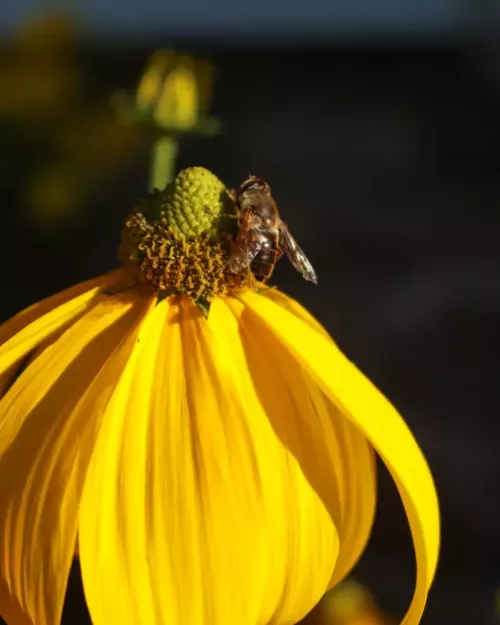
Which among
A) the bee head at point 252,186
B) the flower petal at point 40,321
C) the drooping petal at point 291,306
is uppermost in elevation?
the bee head at point 252,186

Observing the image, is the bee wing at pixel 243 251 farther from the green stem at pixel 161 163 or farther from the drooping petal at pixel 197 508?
the green stem at pixel 161 163

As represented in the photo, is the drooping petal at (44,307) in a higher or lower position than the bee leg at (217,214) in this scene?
lower

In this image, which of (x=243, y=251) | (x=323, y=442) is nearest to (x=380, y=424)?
(x=323, y=442)

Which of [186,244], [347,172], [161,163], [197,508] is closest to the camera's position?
Result: [197,508]

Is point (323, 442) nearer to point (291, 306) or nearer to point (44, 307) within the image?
point (291, 306)

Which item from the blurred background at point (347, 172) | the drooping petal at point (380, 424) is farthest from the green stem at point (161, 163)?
the drooping petal at point (380, 424)

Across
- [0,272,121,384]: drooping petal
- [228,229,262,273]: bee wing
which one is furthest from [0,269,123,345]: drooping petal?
[228,229,262,273]: bee wing
